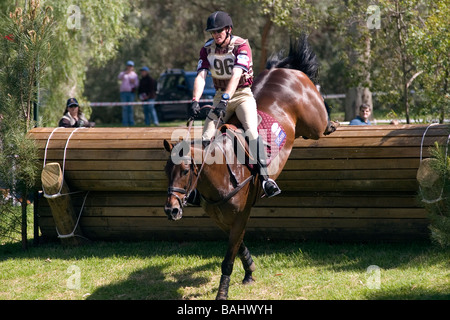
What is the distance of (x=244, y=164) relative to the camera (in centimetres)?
684

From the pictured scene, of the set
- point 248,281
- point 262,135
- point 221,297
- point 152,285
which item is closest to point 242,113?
point 262,135

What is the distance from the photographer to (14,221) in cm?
910

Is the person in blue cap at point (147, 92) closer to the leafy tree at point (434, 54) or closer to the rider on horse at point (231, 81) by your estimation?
the leafy tree at point (434, 54)

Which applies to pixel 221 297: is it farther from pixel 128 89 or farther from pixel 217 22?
pixel 128 89

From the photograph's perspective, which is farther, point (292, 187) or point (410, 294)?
point (292, 187)

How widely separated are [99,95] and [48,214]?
833 inches

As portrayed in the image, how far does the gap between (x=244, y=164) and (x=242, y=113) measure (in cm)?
63

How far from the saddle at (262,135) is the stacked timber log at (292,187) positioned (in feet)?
2.85

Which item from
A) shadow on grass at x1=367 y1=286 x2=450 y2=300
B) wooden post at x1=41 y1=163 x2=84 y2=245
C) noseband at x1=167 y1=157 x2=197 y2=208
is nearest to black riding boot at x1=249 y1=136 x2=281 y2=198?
noseband at x1=167 y1=157 x2=197 y2=208

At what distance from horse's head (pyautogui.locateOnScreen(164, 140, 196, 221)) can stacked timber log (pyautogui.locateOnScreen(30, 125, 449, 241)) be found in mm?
1685

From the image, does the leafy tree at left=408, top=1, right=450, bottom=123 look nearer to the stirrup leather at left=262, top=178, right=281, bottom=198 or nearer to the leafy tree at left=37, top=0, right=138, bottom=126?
the stirrup leather at left=262, top=178, right=281, bottom=198

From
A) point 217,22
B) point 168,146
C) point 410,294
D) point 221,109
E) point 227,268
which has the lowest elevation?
point 227,268

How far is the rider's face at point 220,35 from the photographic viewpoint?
273 inches

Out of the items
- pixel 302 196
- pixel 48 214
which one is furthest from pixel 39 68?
pixel 302 196
